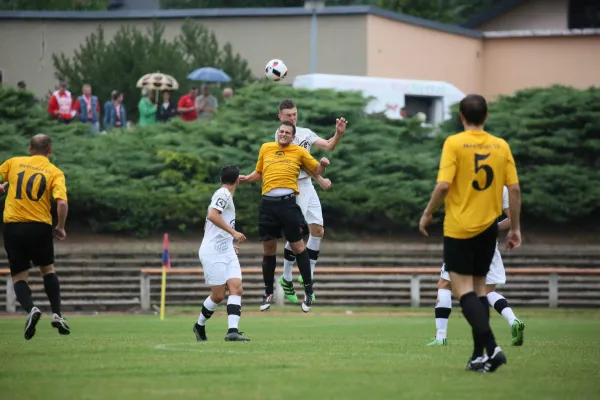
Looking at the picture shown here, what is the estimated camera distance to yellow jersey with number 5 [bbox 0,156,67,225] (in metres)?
15.4

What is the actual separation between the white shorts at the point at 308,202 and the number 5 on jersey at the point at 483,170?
247 inches

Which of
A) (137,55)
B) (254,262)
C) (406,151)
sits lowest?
(254,262)

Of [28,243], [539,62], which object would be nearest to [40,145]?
[28,243]

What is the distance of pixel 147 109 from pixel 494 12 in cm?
1954

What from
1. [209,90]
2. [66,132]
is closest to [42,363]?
[66,132]

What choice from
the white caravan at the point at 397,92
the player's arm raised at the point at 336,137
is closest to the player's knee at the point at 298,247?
the player's arm raised at the point at 336,137

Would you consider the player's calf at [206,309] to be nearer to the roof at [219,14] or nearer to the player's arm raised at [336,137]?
the player's arm raised at [336,137]

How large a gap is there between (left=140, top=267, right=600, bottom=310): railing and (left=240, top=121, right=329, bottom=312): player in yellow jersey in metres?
11.8

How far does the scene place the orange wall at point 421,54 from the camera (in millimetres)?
39094

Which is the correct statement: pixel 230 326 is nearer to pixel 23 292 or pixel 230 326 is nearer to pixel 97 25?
pixel 23 292

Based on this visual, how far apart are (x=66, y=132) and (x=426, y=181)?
9.26 meters

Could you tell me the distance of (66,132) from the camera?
32.7 metres

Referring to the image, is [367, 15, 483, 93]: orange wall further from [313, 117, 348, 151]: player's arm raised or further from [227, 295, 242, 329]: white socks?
[227, 295, 242, 329]: white socks

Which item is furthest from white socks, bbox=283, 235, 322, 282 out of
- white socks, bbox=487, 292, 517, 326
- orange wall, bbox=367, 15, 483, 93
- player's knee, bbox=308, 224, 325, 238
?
orange wall, bbox=367, 15, 483, 93
